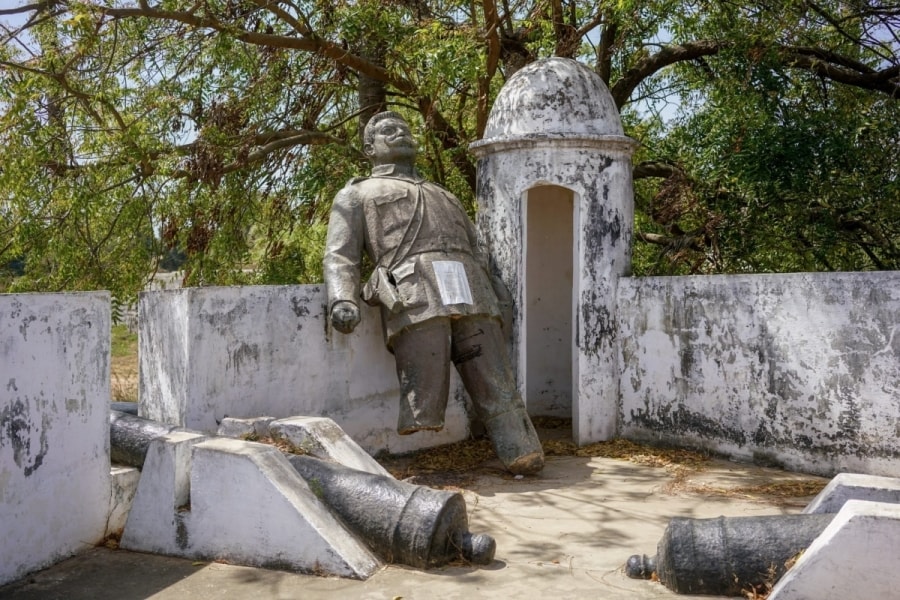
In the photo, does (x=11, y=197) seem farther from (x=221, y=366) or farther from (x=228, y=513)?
(x=228, y=513)

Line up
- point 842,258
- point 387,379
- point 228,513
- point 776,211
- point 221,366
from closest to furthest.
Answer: point 228,513
point 221,366
point 387,379
point 776,211
point 842,258

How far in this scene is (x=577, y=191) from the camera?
7266 millimetres

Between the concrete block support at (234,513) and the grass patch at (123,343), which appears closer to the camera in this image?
the concrete block support at (234,513)

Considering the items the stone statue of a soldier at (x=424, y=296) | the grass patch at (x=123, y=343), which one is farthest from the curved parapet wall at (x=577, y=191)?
the grass patch at (x=123, y=343)

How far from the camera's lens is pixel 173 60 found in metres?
8.86

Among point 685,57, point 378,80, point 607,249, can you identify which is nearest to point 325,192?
point 378,80

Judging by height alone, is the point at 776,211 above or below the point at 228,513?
above

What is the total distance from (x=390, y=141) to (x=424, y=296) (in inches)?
52.6

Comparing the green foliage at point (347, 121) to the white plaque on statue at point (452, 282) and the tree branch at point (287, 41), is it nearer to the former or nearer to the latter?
the tree branch at point (287, 41)

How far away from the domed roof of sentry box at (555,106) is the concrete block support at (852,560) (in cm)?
429

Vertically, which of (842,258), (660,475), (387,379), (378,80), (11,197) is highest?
(378,80)

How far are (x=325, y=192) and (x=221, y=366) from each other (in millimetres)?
3642

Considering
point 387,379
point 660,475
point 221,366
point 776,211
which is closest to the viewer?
point 221,366

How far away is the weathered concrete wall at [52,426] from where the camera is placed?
4.12 m
